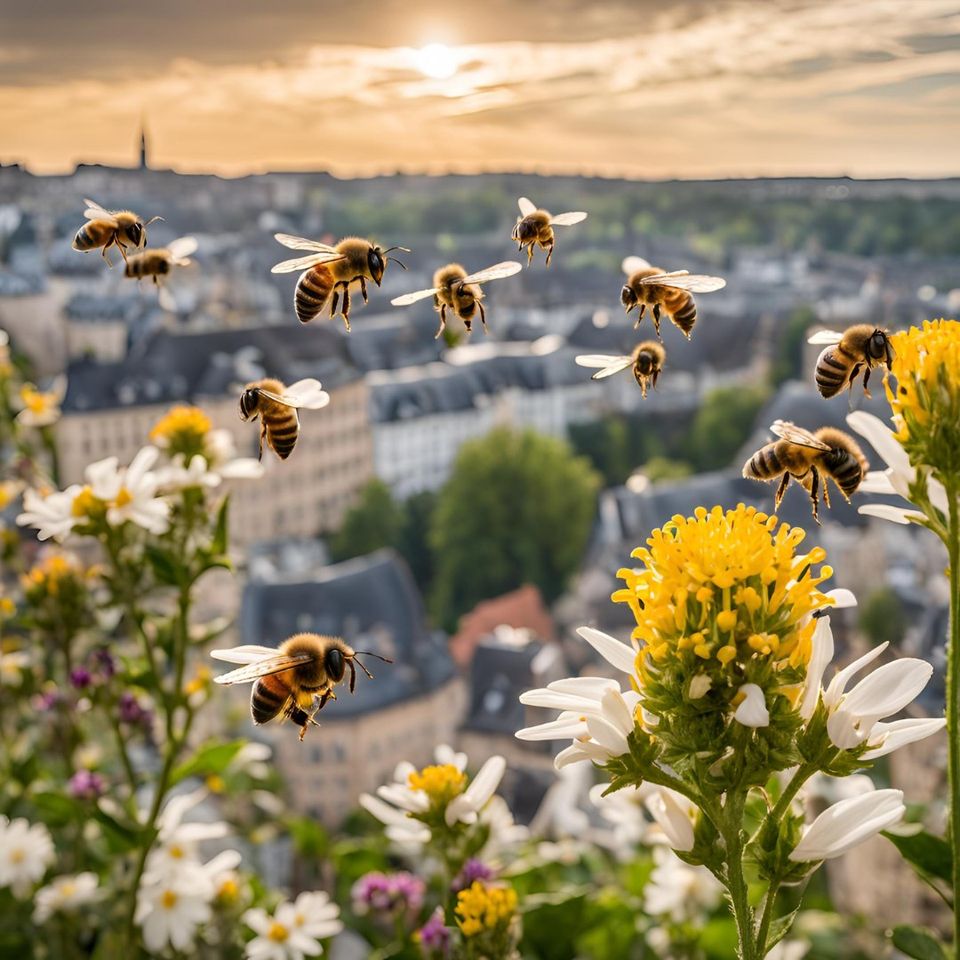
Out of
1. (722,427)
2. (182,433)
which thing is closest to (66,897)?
(182,433)

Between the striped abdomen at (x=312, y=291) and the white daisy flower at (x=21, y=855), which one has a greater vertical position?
the striped abdomen at (x=312, y=291)

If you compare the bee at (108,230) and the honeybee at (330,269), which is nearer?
the honeybee at (330,269)

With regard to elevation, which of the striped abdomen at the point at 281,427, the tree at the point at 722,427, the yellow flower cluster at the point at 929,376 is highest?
the yellow flower cluster at the point at 929,376

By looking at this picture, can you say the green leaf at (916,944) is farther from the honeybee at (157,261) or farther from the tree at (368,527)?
the tree at (368,527)

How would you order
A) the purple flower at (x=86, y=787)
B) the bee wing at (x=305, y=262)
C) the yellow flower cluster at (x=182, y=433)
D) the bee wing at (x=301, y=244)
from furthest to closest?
1. the purple flower at (x=86, y=787)
2. the yellow flower cluster at (x=182, y=433)
3. the bee wing at (x=305, y=262)
4. the bee wing at (x=301, y=244)

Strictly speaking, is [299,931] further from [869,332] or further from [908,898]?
[908,898]

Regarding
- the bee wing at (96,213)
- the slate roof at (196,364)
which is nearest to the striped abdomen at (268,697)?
the bee wing at (96,213)

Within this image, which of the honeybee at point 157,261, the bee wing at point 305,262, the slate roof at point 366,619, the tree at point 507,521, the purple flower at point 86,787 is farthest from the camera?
the tree at point 507,521

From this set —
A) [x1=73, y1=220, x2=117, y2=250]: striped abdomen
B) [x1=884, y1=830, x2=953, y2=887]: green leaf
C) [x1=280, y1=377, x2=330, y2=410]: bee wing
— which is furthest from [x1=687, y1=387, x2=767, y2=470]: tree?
[x1=280, y1=377, x2=330, y2=410]: bee wing
